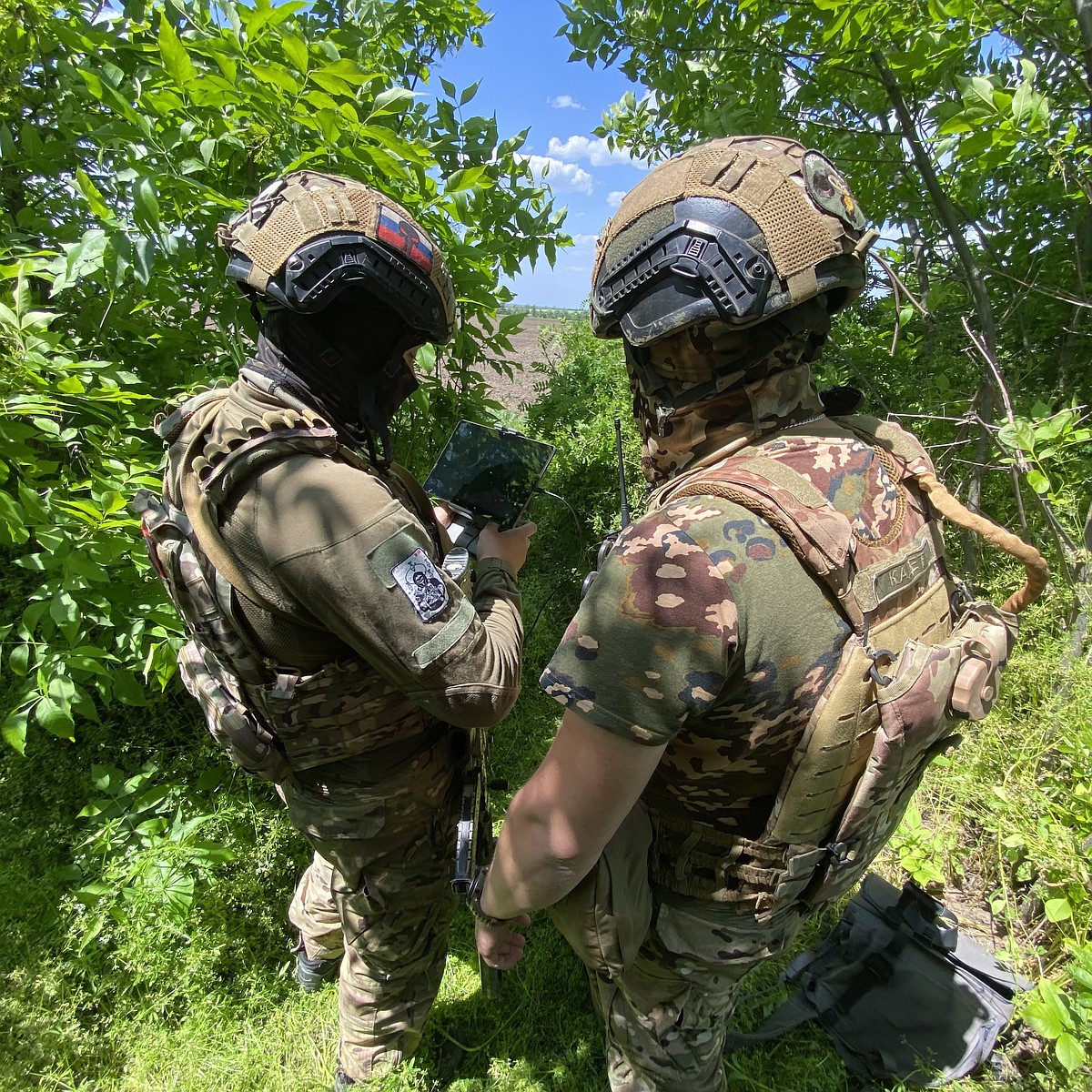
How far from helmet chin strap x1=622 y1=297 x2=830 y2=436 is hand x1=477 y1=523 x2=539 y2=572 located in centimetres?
76

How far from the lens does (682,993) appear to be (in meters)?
1.57

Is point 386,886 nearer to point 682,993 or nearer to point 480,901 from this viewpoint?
point 480,901

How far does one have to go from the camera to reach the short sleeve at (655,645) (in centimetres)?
108

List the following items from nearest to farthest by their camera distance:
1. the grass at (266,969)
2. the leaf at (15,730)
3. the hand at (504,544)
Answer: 1. the hand at (504,544)
2. the leaf at (15,730)
3. the grass at (266,969)

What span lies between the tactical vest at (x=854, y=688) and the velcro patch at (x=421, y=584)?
0.51 m

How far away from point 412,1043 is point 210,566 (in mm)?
1747

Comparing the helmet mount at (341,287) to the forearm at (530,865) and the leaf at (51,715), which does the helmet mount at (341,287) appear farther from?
the leaf at (51,715)

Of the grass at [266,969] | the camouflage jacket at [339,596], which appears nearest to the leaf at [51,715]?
the grass at [266,969]

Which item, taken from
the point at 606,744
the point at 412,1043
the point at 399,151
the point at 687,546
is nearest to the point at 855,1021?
the point at 412,1043

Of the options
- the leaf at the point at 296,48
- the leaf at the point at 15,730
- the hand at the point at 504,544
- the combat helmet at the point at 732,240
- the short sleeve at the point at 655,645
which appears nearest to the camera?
the short sleeve at the point at 655,645

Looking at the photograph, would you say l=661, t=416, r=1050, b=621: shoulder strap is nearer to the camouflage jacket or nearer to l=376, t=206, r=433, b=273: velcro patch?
the camouflage jacket

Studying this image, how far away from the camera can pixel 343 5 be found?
8.91 feet

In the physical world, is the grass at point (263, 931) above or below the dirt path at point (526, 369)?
below

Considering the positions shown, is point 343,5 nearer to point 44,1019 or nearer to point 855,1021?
point 44,1019
